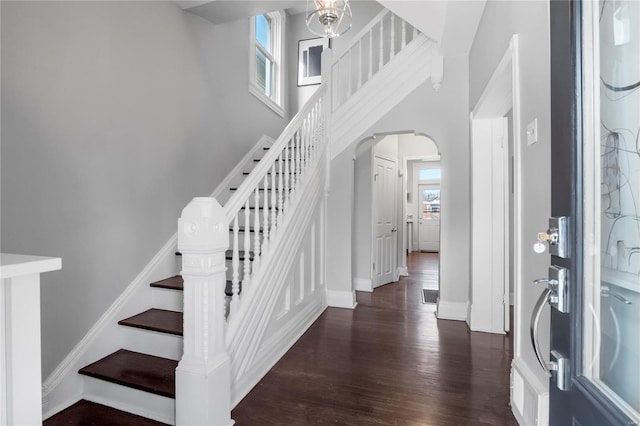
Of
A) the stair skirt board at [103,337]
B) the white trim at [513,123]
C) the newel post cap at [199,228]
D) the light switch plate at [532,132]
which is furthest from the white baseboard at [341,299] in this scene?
the light switch plate at [532,132]

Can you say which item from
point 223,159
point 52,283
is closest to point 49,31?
point 52,283

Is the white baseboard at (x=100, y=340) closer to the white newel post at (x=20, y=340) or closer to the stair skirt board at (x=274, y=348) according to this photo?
the stair skirt board at (x=274, y=348)

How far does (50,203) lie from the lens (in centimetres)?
184

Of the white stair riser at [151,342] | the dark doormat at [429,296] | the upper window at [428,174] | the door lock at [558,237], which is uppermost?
the upper window at [428,174]

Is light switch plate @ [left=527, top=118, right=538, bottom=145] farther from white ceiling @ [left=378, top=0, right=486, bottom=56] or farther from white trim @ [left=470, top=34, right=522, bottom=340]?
white ceiling @ [left=378, top=0, right=486, bottom=56]

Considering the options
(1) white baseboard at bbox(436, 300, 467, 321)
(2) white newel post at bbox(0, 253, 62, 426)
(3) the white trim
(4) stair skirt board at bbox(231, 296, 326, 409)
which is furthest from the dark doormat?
(2) white newel post at bbox(0, 253, 62, 426)

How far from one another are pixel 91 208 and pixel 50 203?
0.26m

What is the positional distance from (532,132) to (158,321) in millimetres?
2540

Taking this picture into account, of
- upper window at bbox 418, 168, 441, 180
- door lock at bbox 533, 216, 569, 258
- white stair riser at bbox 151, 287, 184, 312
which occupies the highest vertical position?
upper window at bbox 418, 168, 441, 180

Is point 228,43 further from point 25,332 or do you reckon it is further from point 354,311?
point 25,332

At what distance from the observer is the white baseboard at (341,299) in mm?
3711

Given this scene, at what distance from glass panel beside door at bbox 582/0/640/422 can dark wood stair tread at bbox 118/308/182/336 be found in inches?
80.8

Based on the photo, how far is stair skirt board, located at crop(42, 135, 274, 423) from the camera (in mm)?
1819

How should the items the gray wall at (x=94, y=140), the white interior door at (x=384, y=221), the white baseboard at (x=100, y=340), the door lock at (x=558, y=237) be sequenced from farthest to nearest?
the white interior door at (x=384, y=221)
the white baseboard at (x=100, y=340)
the gray wall at (x=94, y=140)
the door lock at (x=558, y=237)
